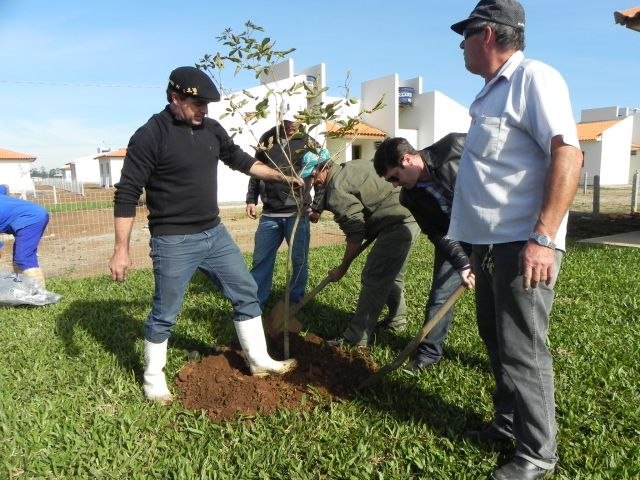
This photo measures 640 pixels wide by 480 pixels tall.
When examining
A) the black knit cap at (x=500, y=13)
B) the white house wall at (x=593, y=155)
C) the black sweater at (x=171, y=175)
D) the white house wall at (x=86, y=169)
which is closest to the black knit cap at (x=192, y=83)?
the black sweater at (x=171, y=175)

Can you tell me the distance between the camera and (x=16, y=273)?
209 inches

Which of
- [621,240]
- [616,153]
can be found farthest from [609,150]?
[621,240]

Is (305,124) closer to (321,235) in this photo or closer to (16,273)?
(16,273)

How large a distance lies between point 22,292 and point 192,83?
3670 millimetres

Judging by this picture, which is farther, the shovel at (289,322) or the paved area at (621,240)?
the paved area at (621,240)

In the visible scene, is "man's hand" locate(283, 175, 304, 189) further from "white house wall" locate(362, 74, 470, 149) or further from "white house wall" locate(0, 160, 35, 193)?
"white house wall" locate(0, 160, 35, 193)

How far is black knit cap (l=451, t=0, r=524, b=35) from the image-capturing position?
185 centimetres

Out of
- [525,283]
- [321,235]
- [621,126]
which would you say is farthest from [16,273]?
[621,126]

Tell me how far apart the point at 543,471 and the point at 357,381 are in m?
1.26

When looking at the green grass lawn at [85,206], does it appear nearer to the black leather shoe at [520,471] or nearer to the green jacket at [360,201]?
the green jacket at [360,201]

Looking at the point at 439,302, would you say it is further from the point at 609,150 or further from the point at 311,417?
the point at 609,150

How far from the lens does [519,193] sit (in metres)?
1.87

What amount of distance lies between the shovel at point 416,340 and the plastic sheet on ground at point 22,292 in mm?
3797

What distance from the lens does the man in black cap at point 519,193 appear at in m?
1.72
